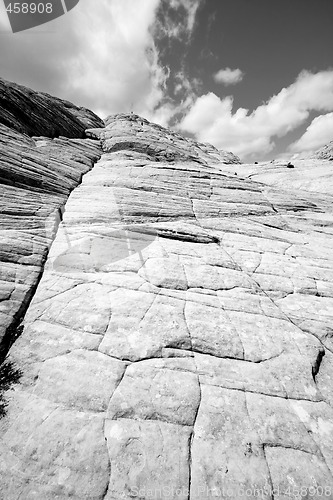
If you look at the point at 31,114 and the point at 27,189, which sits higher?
the point at 31,114

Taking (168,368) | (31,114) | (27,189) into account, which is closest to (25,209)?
(27,189)

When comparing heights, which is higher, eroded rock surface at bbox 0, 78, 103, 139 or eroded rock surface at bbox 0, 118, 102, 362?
eroded rock surface at bbox 0, 78, 103, 139

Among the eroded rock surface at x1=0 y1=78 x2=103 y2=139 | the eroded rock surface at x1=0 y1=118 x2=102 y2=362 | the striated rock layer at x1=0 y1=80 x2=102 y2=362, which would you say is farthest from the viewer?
the eroded rock surface at x1=0 y1=78 x2=103 y2=139

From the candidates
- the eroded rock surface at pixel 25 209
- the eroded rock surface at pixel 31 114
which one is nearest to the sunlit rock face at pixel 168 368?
the eroded rock surface at pixel 25 209

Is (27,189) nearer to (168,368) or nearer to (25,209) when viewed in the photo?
(25,209)

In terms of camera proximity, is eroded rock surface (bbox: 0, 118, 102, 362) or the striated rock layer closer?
eroded rock surface (bbox: 0, 118, 102, 362)

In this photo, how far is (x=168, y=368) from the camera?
27.3ft

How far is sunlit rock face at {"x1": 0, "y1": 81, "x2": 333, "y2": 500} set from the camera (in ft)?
19.6

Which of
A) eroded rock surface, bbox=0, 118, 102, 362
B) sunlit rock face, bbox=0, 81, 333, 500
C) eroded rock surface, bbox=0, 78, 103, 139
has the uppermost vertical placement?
eroded rock surface, bbox=0, 78, 103, 139

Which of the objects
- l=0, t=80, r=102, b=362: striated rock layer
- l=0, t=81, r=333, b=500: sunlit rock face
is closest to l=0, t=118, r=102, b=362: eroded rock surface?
l=0, t=80, r=102, b=362: striated rock layer

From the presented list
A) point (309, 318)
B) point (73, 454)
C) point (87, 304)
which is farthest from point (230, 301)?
point (73, 454)

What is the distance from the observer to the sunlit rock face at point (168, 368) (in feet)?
19.6

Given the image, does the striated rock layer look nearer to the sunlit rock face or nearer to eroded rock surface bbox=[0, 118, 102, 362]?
eroded rock surface bbox=[0, 118, 102, 362]

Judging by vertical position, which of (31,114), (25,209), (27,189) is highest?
(31,114)
